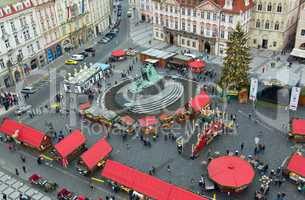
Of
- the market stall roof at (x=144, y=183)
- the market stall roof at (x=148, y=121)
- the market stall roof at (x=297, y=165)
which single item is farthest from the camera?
the market stall roof at (x=148, y=121)

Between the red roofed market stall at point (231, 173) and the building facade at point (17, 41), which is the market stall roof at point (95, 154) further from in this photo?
the building facade at point (17, 41)

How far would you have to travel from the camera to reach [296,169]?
159ft

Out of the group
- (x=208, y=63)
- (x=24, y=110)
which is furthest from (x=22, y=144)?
(x=208, y=63)

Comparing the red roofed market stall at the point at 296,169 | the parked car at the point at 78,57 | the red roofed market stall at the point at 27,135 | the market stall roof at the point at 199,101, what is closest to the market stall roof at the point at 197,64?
the market stall roof at the point at 199,101

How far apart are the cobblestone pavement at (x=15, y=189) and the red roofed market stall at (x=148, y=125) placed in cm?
1897

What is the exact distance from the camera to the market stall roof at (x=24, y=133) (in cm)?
5712

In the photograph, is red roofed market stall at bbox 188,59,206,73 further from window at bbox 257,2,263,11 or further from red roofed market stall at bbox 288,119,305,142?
red roofed market stall at bbox 288,119,305,142

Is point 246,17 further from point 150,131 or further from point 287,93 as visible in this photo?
point 150,131

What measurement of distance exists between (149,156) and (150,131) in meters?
5.83

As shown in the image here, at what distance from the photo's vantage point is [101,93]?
Answer: 74.7 metres

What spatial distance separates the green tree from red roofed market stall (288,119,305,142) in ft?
45.9

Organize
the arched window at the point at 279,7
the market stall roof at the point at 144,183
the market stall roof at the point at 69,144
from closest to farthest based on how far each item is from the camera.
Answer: the market stall roof at the point at 144,183 → the market stall roof at the point at 69,144 → the arched window at the point at 279,7

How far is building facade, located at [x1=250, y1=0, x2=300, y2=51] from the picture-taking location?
81.5m

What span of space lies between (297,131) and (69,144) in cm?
3428
